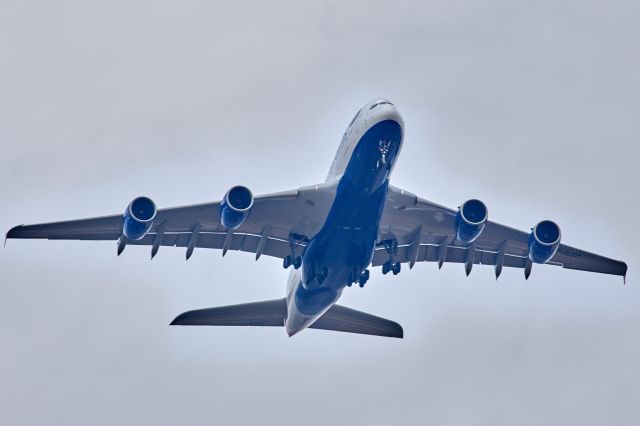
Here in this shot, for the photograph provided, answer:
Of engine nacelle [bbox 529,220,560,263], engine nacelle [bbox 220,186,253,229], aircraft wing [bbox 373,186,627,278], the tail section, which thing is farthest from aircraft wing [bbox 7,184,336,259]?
engine nacelle [bbox 529,220,560,263]

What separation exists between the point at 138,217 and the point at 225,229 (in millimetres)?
5429

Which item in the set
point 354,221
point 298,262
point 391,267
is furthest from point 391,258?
point 354,221

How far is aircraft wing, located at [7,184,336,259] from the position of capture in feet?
136

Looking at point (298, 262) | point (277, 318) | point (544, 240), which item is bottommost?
point (277, 318)

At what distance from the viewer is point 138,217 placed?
1588 inches

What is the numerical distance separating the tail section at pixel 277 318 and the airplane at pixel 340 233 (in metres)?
0.04

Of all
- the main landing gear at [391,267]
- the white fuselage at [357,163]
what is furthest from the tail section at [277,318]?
the main landing gear at [391,267]

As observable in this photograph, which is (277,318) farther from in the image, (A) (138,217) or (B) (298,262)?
(A) (138,217)

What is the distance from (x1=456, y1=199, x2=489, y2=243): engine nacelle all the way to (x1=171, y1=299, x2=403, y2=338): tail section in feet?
19.7

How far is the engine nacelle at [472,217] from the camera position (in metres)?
42.2

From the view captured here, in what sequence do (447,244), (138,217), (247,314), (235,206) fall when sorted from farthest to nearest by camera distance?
(447,244) → (247,314) → (235,206) → (138,217)

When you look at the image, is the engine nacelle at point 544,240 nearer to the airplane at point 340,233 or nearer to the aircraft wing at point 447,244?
the airplane at point 340,233

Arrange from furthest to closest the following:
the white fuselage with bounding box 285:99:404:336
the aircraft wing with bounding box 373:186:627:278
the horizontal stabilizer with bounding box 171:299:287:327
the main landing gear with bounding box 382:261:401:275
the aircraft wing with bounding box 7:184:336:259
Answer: the main landing gear with bounding box 382:261:401:275 < the horizontal stabilizer with bounding box 171:299:287:327 < the aircraft wing with bounding box 373:186:627:278 < the aircraft wing with bounding box 7:184:336:259 < the white fuselage with bounding box 285:99:404:336

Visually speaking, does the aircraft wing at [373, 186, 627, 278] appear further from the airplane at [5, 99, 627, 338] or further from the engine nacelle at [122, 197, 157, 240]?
the engine nacelle at [122, 197, 157, 240]
